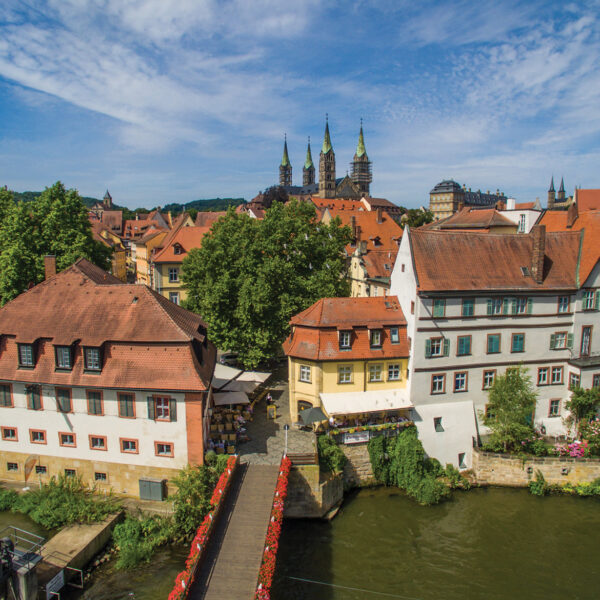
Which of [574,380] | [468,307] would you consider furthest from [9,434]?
[574,380]

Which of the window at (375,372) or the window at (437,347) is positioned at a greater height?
the window at (437,347)

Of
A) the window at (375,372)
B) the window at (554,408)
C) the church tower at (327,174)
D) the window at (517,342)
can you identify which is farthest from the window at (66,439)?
the church tower at (327,174)

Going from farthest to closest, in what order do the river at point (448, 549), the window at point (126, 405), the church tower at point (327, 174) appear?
the church tower at point (327, 174) < the window at point (126, 405) < the river at point (448, 549)

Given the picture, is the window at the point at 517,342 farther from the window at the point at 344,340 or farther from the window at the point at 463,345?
the window at the point at 344,340

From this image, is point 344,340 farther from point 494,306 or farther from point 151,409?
point 151,409

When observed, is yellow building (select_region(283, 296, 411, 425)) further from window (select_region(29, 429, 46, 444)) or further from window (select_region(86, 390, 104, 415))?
window (select_region(29, 429, 46, 444))

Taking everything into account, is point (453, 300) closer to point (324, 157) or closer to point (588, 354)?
point (588, 354)
